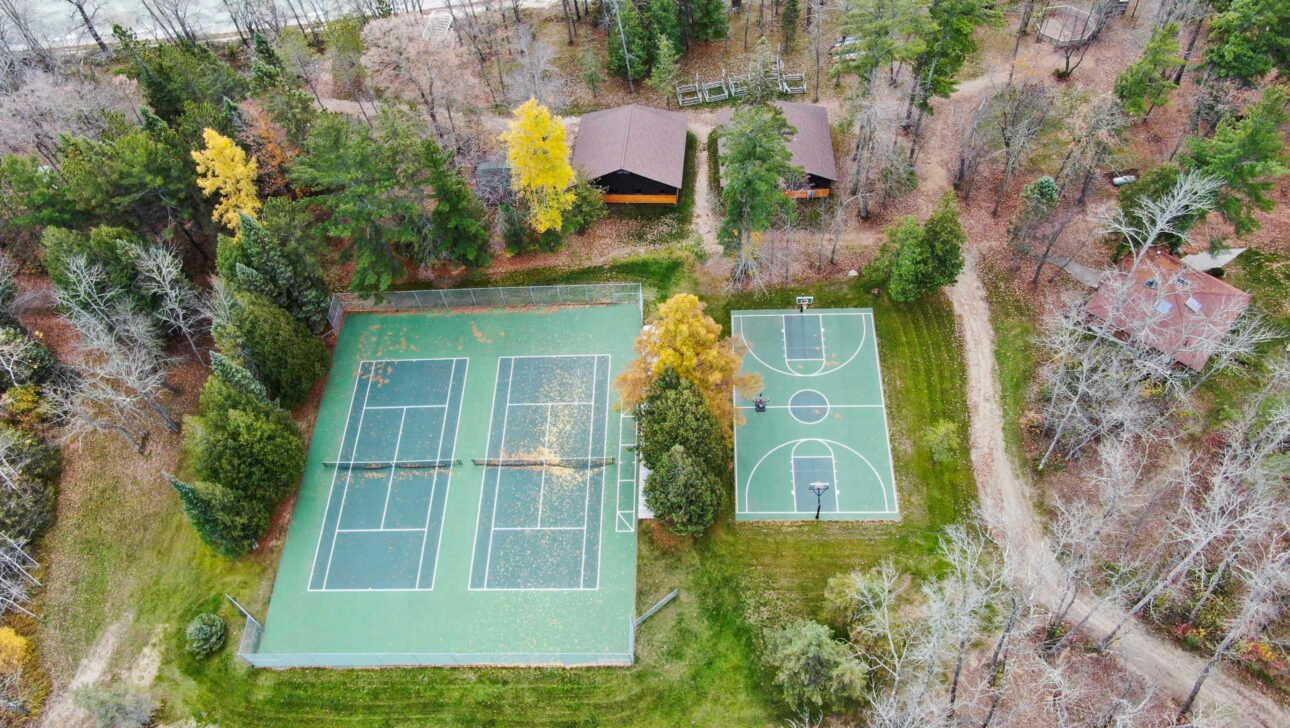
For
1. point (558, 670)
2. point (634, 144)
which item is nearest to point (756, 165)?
point (634, 144)

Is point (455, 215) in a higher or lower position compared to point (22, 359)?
higher

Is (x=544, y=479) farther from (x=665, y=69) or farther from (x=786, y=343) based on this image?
(x=665, y=69)

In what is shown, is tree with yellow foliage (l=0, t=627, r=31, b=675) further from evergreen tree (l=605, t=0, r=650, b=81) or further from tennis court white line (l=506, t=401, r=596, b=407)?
evergreen tree (l=605, t=0, r=650, b=81)

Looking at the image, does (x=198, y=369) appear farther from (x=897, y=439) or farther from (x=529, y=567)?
(x=897, y=439)

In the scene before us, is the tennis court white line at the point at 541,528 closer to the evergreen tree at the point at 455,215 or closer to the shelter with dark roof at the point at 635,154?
the evergreen tree at the point at 455,215

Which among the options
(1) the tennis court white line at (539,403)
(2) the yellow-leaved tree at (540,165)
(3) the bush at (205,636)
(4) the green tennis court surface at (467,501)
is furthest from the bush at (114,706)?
(2) the yellow-leaved tree at (540,165)

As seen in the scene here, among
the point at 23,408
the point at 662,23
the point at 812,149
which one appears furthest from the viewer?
the point at 662,23
